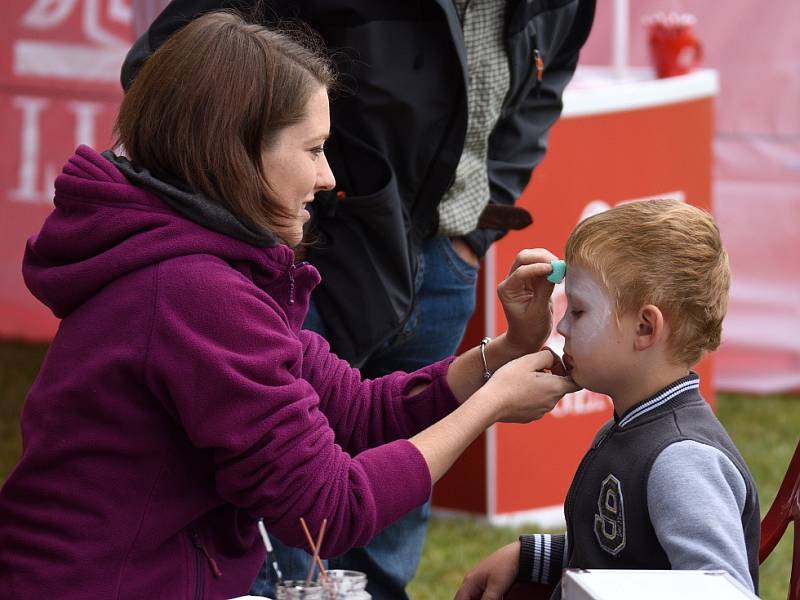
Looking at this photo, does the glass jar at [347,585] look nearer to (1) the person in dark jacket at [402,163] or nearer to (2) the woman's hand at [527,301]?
(2) the woman's hand at [527,301]

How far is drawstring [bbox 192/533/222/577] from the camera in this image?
6.63 feet

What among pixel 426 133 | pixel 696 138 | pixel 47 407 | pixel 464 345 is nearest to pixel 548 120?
pixel 426 133

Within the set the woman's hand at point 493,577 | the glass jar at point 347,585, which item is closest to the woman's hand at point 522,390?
the woman's hand at point 493,577

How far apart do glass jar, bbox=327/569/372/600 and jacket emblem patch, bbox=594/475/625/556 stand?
40 centimetres

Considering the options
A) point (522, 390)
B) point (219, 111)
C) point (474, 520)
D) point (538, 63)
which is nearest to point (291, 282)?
point (219, 111)

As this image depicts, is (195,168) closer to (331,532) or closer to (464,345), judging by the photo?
(331,532)

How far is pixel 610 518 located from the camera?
6.61 ft

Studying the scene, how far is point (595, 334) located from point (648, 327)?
0.27ft

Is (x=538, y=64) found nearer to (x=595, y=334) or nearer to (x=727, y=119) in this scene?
(x=595, y=334)

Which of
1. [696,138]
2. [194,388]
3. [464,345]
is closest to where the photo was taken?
[194,388]

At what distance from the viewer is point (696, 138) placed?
4.81 meters

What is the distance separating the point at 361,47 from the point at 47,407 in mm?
1011

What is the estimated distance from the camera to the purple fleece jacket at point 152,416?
6.15 ft

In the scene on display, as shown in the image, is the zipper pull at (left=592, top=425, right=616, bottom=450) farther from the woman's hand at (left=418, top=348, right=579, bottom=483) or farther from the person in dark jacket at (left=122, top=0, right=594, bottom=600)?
the person in dark jacket at (left=122, top=0, right=594, bottom=600)
